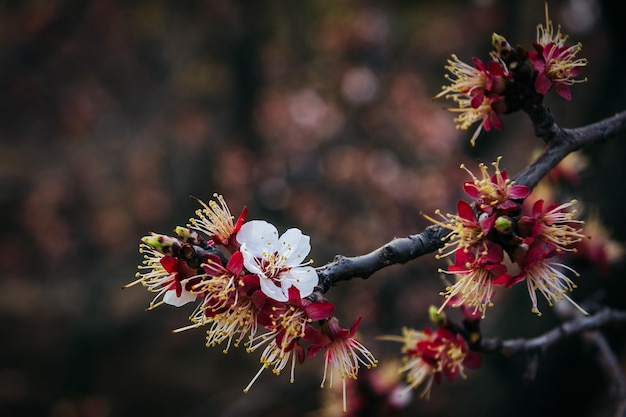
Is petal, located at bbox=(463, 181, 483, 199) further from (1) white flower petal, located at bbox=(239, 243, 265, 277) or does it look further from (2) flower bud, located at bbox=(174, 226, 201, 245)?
(2) flower bud, located at bbox=(174, 226, 201, 245)

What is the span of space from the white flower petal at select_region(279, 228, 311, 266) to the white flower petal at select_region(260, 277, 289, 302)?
0.29 feet

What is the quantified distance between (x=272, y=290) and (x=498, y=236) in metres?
0.49

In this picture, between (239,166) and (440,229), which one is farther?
(239,166)

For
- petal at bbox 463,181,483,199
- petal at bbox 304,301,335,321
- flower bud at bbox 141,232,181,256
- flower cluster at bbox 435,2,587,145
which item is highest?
flower cluster at bbox 435,2,587,145

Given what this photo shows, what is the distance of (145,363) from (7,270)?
2892 millimetres

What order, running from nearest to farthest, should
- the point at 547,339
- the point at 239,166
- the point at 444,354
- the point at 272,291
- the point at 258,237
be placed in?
1. the point at 272,291
2. the point at 258,237
3. the point at 444,354
4. the point at 547,339
5. the point at 239,166

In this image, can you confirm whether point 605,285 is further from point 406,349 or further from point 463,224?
point 463,224

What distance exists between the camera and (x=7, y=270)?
6863mm

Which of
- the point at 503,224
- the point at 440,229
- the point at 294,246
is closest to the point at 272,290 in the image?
the point at 294,246

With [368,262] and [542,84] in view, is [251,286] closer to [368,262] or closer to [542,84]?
[368,262]

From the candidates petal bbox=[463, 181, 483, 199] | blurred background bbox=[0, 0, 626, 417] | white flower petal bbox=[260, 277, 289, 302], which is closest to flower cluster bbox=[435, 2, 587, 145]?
petal bbox=[463, 181, 483, 199]

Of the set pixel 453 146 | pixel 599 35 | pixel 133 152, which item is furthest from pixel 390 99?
pixel 133 152

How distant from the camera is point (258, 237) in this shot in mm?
1186

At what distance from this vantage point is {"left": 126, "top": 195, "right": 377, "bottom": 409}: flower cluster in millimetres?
1092
